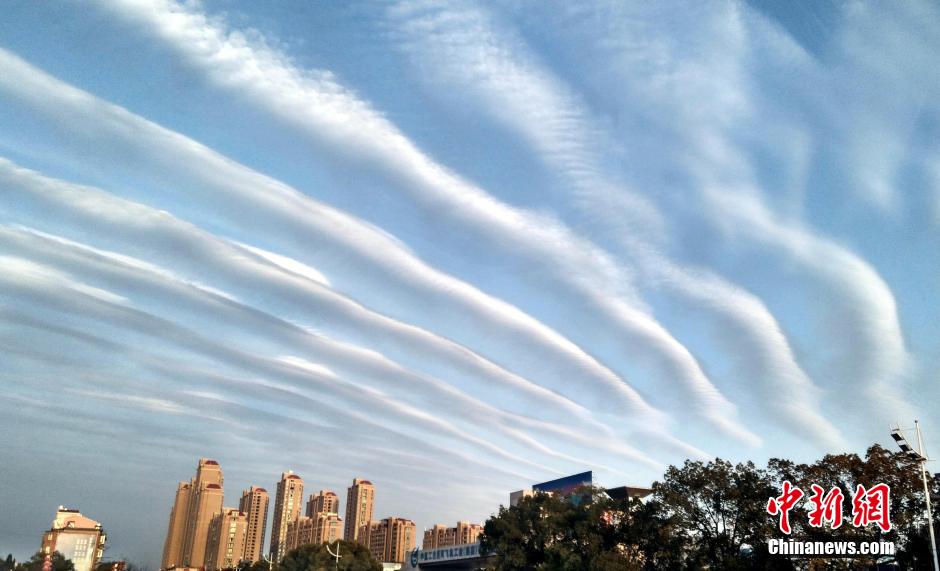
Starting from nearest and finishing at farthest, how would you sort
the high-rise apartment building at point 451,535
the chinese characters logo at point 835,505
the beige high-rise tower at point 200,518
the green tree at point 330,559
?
the chinese characters logo at point 835,505 < the green tree at point 330,559 < the high-rise apartment building at point 451,535 < the beige high-rise tower at point 200,518

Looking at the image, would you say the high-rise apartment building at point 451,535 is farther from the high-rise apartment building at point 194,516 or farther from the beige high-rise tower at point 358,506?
the high-rise apartment building at point 194,516

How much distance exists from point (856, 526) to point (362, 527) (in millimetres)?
115335

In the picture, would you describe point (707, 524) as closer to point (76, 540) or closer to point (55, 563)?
point (55, 563)

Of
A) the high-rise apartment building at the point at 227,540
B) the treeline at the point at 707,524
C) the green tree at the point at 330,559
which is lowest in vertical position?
the high-rise apartment building at the point at 227,540

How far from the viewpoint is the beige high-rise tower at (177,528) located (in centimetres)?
16712

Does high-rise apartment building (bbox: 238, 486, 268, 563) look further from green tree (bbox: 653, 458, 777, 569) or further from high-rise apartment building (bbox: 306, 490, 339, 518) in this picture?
green tree (bbox: 653, 458, 777, 569)

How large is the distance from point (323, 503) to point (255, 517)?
1916cm

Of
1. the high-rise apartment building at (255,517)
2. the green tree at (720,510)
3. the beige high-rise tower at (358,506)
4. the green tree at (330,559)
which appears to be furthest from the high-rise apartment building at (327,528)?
the green tree at (720,510)

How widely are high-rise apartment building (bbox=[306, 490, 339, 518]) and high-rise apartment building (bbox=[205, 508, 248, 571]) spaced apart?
46.2 feet

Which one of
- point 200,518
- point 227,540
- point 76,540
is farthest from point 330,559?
point 200,518

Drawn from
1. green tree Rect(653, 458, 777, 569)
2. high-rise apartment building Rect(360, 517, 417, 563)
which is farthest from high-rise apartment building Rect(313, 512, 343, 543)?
green tree Rect(653, 458, 777, 569)

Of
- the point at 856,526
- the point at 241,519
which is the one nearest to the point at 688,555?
the point at 856,526

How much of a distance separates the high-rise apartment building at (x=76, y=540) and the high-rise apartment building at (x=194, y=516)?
1959 inches

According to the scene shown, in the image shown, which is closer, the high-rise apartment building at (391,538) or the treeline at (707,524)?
the treeline at (707,524)
